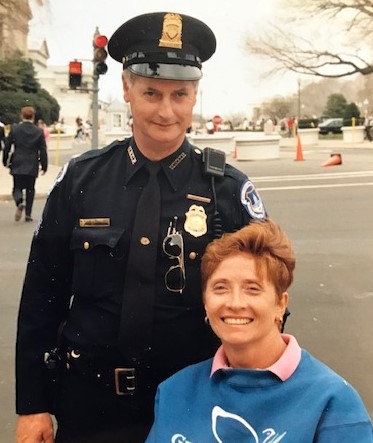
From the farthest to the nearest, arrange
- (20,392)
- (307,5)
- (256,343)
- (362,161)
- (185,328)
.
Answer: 1. (307,5)
2. (362,161)
3. (20,392)
4. (185,328)
5. (256,343)

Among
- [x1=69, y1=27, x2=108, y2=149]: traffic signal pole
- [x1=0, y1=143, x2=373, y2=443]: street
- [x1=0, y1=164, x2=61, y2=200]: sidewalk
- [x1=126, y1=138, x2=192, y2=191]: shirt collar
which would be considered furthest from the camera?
[x1=69, y1=27, x2=108, y2=149]: traffic signal pole

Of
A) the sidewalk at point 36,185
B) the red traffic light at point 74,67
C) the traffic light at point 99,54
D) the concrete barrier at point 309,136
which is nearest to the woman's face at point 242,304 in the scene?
the sidewalk at point 36,185

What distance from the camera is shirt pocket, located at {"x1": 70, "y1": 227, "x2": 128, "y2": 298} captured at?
1923mm

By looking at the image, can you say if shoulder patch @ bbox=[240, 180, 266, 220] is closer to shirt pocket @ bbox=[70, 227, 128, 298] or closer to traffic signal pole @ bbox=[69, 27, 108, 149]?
shirt pocket @ bbox=[70, 227, 128, 298]

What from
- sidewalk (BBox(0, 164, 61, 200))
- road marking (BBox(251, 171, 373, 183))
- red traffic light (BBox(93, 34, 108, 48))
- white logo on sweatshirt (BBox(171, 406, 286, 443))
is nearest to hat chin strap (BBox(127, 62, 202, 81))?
white logo on sweatshirt (BBox(171, 406, 286, 443))

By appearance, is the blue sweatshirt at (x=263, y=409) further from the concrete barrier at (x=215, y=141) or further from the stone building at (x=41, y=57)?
the concrete barrier at (x=215, y=141)

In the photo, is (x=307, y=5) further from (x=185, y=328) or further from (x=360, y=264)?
(x=185, y=328)

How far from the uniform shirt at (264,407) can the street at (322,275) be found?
2160 millimetres

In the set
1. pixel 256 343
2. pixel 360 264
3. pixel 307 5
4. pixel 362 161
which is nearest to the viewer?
pixel 256 343

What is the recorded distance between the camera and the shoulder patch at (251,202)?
6.51ft

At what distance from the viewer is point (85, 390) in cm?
199

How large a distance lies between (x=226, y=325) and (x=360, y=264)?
5.86m

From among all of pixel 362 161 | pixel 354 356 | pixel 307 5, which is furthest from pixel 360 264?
pixel 307 5

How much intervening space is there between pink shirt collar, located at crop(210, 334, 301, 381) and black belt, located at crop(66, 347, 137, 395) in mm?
325
